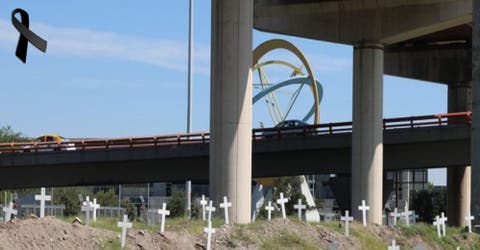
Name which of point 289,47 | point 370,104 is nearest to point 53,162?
point 370,104

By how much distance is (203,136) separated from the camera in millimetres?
50500

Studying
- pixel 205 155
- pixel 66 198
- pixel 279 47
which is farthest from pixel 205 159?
pixel 66 198

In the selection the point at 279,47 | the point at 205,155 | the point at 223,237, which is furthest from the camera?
the point at 279,47

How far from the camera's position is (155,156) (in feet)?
166

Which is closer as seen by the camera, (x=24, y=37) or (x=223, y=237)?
(x=24, y=37)

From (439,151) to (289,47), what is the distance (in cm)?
3368

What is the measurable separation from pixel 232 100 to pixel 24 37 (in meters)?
19.0

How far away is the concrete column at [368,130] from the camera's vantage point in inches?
1631

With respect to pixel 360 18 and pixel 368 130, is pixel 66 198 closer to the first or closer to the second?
pixel 368 130

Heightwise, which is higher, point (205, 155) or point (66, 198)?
point (205, 155)

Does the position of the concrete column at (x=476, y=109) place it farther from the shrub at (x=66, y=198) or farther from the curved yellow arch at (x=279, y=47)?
the shrub at (x=66, y=198)

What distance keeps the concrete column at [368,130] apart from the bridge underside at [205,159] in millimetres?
5746

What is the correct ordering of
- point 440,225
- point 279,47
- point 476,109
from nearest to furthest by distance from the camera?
1. point 440,225
2. point 476,109
3. point 279,47

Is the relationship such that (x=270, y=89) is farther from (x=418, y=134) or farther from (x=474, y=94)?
(x=474, y=94)
